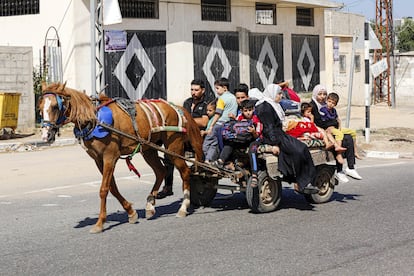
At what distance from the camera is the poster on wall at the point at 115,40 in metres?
20.6

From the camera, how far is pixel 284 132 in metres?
9.11

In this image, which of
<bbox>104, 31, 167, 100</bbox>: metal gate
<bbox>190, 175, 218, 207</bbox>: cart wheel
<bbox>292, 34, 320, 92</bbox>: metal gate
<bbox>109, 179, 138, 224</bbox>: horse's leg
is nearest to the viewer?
<bbox>109, 179, 138, 224</bbox>: horse's leg

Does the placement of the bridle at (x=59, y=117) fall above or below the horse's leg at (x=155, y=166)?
above

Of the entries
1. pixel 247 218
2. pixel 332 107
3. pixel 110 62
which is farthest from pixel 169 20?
pixel 247 218

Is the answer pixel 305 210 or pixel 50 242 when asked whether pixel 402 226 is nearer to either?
pixel 305 210

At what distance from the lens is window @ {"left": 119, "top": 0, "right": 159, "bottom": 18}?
69.2 feet

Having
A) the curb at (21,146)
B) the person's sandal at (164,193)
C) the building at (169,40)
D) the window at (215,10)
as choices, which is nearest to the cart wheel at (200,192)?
the person's sandal at (164,193)

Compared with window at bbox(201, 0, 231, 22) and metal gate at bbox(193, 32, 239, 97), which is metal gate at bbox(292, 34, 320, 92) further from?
window at bbox(201, 0, 231, 22)

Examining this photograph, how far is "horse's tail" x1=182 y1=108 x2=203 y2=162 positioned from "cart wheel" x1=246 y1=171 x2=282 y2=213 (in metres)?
0.80

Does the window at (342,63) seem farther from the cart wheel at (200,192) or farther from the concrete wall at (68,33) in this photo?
the cart wheel at (200,192)

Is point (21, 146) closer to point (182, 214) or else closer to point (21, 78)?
point (21, 78)

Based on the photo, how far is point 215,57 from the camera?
2450 cm

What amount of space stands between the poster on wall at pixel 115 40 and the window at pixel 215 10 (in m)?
3.93

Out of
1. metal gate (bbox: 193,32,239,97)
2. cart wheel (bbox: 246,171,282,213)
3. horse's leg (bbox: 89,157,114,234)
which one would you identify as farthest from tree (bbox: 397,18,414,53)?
horse's leg (bbox: 89,157,114,234)
